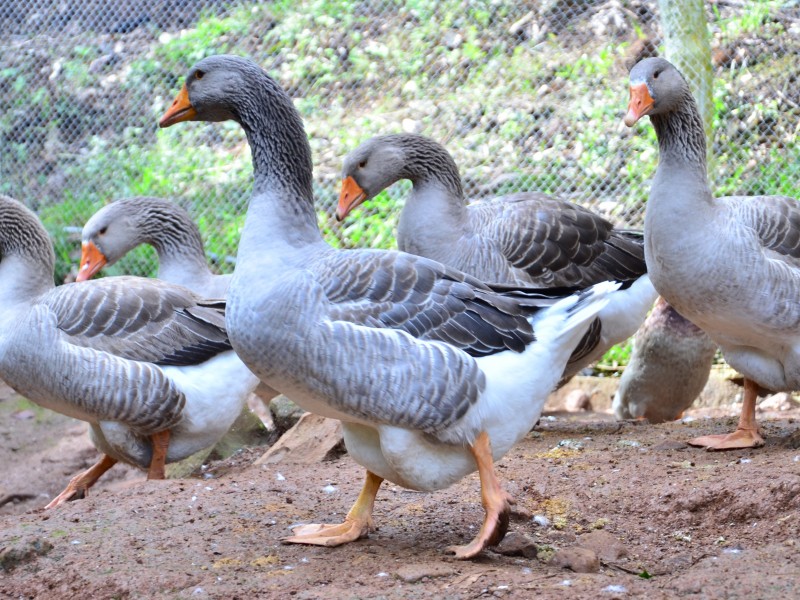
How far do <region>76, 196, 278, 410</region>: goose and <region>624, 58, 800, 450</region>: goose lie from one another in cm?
328

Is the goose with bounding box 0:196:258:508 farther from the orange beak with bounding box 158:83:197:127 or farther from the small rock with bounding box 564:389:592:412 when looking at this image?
the small rock with bounding box 564:389:592:412

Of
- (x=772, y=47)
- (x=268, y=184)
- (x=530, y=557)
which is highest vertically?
(x=772, y=47)

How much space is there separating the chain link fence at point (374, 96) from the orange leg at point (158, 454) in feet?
10.7

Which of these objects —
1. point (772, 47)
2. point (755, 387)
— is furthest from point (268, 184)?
point (772, 47)

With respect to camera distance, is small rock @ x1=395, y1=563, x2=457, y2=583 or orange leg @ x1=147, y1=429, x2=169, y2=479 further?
orange leg @ x1=147, y1=429, x2=169, y2=479

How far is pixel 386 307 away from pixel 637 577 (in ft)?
4.51

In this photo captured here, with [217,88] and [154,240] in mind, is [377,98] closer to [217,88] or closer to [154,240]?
[154,240]

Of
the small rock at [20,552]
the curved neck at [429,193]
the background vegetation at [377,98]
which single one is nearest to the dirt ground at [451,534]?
the small rock at [20,552]

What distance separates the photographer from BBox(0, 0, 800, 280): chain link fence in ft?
26.8

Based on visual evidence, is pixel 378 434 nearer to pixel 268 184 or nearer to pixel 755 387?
pixel 268 184

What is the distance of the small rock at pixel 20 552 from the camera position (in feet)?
13.2

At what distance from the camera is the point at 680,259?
16.7 feet

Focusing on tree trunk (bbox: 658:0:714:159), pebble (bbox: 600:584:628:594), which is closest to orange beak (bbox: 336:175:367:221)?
tree trunk (bbox: 658:0:714:159)

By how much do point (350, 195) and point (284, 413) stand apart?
185cm
